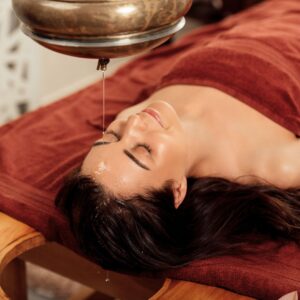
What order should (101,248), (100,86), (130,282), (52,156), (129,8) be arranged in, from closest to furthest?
(129,8) → (101,248) → (130,282) → (52,156) → (100,86)

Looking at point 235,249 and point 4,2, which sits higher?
point 4,2

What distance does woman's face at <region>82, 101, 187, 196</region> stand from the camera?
1.47 m

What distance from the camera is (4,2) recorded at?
253 centimetres

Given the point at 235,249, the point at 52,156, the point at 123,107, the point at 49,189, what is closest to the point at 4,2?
the point at 123,107

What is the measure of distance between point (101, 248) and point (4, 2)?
56.6 inches

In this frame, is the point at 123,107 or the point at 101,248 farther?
the point at 123,107

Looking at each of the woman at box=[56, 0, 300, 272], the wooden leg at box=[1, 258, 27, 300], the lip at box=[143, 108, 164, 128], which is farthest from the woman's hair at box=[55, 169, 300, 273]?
the wooden leg at box=[1, 258, 27, 300]

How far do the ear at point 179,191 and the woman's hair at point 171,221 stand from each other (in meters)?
0.02

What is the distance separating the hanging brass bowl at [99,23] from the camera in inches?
A: 31.5

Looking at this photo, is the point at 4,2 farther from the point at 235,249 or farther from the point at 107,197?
the point at 235,249

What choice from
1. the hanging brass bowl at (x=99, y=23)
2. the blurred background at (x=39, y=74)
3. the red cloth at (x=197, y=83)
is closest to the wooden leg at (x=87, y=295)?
the blurred background at (x=39, y=74)

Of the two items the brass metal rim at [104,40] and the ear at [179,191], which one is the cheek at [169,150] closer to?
the ear at [179,191]

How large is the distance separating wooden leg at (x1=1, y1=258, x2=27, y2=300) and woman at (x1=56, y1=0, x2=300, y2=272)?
0.35 metres

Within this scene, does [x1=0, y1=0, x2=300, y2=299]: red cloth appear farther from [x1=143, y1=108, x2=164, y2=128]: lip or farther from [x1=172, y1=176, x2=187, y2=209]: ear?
[x1=143, y1=108, x2=164, y2=128]: lip
